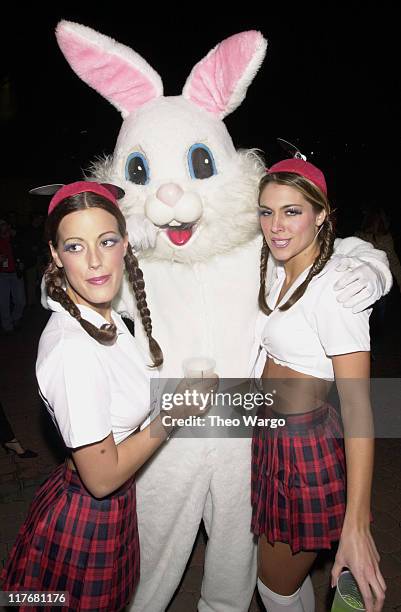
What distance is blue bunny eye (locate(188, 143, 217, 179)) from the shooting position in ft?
6.69

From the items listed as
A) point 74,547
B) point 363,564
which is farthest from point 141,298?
point 363,564

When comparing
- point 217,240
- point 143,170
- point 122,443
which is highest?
point 143,170

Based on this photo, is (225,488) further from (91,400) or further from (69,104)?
(69,104)

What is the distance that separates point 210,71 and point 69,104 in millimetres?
15106

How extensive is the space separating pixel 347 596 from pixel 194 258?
4.36 ft

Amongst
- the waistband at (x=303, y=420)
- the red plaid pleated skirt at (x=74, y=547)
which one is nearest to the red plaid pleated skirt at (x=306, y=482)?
the waistband at (x=303, y=420)

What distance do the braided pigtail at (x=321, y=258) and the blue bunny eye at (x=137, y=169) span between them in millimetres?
770

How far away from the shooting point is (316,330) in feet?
6.04

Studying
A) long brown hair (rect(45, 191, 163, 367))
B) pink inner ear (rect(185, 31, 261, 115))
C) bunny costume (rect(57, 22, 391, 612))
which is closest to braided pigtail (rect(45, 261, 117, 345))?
long brown hair (rect(45, 191, 163, 367))

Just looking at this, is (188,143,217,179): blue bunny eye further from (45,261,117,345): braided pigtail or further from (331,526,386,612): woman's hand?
(331,526,386,612): woman's hand

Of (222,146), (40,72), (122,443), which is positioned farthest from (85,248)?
(40,72)

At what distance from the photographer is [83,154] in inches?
641

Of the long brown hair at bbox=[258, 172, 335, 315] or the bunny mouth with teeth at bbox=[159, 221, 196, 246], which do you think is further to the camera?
the bunny mouth with teeth at bbox=[159, 221, 196, 246]

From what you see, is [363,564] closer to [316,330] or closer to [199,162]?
[316,330]
